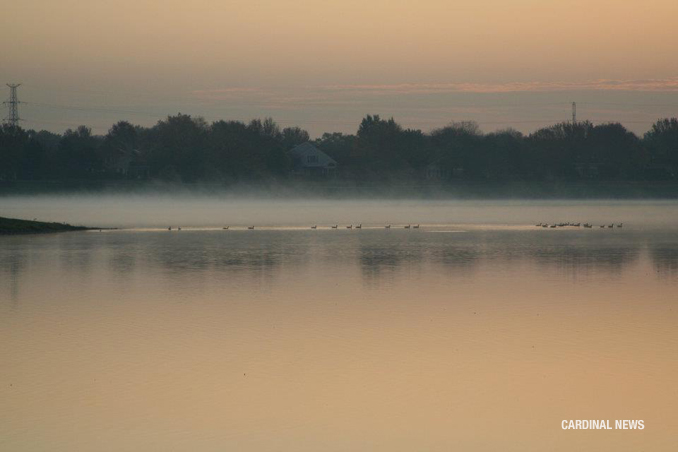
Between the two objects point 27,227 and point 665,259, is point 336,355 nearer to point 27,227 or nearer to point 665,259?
point 665,259

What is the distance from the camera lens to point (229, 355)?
57.9ft

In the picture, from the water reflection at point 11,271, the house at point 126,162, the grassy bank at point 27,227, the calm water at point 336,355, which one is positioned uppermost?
the house at point 126,162

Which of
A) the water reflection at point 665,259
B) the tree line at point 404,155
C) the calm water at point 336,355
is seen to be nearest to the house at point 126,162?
the tree line at point 404,155

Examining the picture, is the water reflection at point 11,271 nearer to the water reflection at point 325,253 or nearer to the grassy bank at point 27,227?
the water reflection at point 325,253

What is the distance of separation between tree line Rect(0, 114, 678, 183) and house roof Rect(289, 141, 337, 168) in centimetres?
A: 352

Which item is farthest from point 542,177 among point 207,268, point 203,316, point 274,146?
point 203,316

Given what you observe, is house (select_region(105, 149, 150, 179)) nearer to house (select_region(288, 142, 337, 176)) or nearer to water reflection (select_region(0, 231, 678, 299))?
house (select_region(288, 142, 337, 176))

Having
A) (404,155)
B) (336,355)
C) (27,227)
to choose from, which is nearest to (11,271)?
→ (336,355)

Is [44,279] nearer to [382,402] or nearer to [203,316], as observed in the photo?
[203,316]

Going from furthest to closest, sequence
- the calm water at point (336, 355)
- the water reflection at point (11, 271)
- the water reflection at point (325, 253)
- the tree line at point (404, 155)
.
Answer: the tree line at point (404, 155) → the water reflection at point (325, 253) → the water reflection at point (11, 271) → the calm water at point (336, 355)

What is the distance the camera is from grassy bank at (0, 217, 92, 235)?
56625 mm

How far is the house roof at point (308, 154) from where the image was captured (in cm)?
18388

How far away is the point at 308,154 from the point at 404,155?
63.1 ft

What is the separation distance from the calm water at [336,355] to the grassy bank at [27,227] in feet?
73.9
